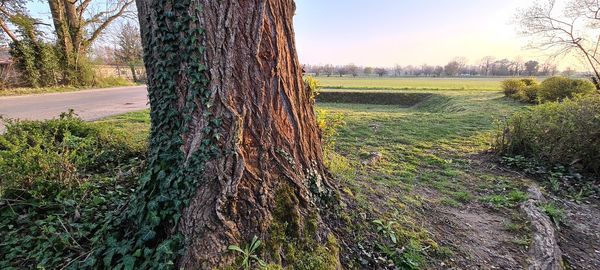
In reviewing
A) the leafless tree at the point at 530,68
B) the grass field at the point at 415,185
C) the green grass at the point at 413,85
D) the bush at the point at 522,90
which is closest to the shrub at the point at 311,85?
the grass field at the point at 415,185

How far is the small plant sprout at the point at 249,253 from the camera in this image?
183 centimetres

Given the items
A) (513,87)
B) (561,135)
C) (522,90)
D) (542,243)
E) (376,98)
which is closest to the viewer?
(542,243)

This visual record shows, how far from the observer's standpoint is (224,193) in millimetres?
1904

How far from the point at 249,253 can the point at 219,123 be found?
0.86 metres

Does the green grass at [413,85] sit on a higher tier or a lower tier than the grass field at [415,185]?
higher

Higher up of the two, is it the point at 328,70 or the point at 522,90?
the point at 328,70

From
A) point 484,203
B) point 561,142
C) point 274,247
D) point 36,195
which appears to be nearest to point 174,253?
point 274,247

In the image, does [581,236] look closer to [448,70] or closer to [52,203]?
[52,203]

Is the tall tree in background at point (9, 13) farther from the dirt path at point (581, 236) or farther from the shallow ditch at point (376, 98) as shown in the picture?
the dirt path at point (581, 236)

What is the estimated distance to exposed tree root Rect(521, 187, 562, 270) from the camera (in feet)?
8.48

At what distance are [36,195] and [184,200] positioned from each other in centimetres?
169

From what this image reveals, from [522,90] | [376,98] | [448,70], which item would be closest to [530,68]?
[448,70]

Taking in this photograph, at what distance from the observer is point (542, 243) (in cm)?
282

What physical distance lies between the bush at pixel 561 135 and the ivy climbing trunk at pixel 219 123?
5320mm
